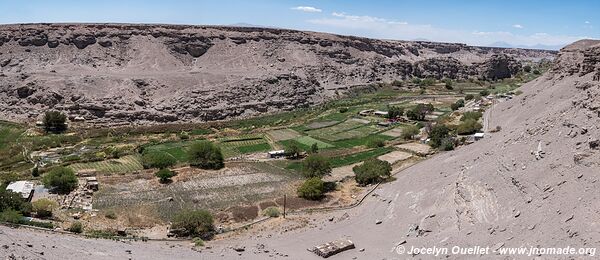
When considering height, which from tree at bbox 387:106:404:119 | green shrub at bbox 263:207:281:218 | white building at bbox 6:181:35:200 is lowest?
white building at bbox 6:181:35:200

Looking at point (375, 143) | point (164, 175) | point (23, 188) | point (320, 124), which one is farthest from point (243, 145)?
point (23, 188)

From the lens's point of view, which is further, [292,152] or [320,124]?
[320,124]

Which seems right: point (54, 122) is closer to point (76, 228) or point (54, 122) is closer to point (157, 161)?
point (157, 161)

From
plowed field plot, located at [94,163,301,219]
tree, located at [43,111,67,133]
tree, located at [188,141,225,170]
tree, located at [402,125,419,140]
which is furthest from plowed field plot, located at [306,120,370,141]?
tree, located at [43,111,67,133]

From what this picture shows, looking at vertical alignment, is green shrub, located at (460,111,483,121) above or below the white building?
above

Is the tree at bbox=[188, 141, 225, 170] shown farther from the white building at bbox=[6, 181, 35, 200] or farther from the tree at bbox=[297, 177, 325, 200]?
the white building at bbox=[6, 181, 35, 200]

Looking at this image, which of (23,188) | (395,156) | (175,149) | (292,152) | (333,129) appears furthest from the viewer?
(333,129)

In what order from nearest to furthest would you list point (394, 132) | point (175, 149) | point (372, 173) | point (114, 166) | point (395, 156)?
point (372, 173), point (114, 166), point (395, 156), point (175, 149), point (394, 132)

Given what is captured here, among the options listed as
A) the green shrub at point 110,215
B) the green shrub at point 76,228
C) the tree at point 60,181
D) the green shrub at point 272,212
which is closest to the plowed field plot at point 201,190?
the green shrub at point 110,215
